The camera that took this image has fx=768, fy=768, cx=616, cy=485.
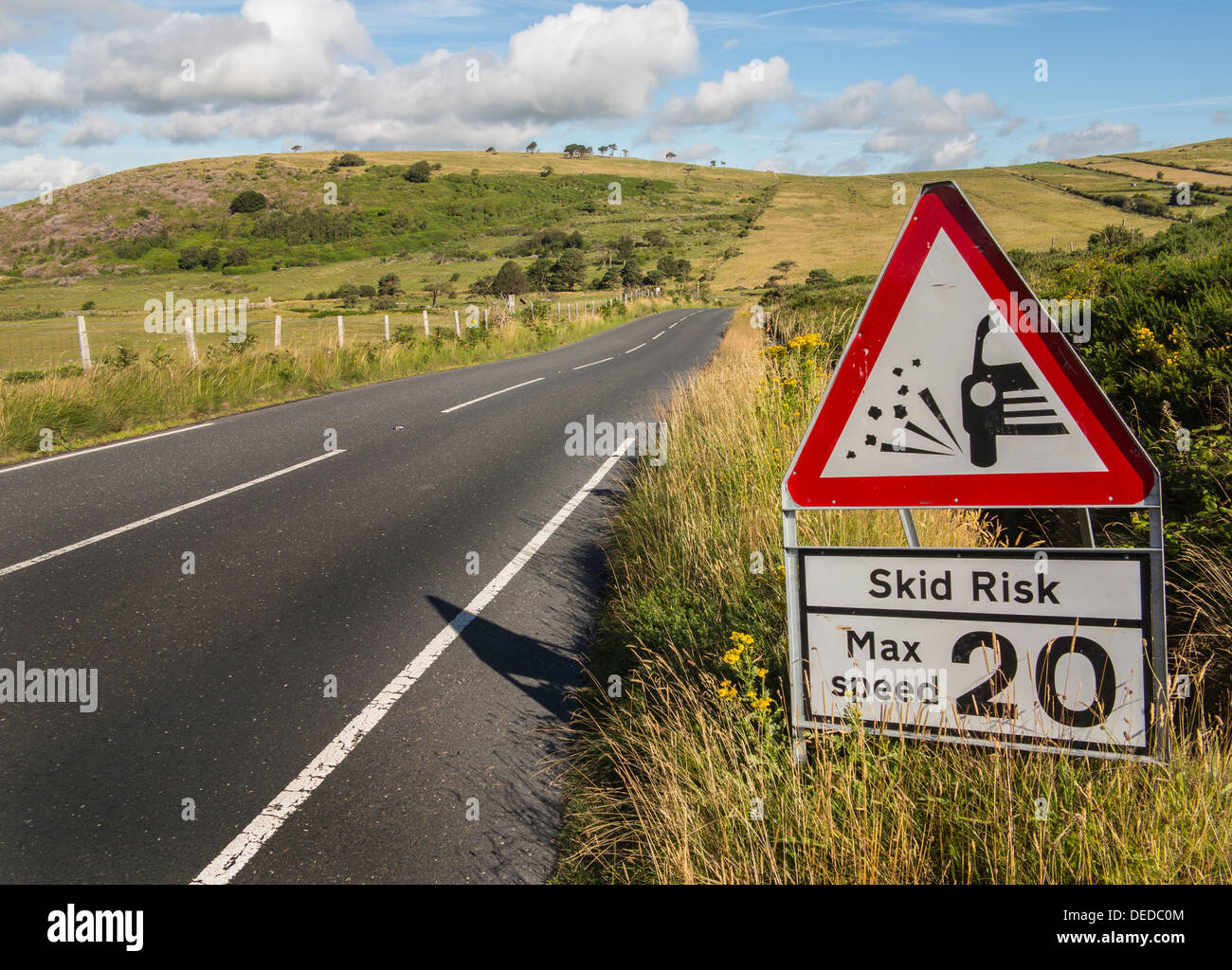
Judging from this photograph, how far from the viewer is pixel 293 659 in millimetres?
4027

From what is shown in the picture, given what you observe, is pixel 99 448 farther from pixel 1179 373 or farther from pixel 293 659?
pixel 1179 373

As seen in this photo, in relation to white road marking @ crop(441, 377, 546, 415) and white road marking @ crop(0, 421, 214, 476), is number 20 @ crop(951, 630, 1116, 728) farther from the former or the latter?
white road marking @ crop(441, 377, 546, 415)

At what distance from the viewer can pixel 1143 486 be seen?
186 cm

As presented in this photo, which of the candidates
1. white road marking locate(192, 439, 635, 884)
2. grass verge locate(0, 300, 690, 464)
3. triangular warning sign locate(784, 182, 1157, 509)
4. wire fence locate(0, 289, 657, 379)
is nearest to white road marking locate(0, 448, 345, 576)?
white road marking locate(192, 439, 635, 884)

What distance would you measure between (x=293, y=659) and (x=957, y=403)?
3.46m

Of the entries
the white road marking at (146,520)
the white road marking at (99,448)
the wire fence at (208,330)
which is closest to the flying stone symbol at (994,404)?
the white road marking at (146,520)

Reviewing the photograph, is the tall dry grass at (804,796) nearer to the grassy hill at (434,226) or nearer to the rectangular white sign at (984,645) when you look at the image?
the rectangular white sign at (984,645)

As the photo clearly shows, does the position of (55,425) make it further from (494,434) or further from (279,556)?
(279,556)

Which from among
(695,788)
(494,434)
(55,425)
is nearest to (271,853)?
(695,788)

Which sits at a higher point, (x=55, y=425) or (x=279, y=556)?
(x=55, y=425)

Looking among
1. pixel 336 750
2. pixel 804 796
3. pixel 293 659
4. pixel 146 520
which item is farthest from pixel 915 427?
pixel 146 520

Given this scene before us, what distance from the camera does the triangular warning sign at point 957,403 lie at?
1930 mm

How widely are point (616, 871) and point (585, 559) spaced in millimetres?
3348
